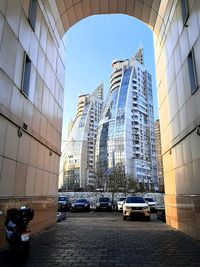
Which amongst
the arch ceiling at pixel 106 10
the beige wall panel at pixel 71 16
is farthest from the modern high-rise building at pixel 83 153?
the arch ceiling at pixel 106 10

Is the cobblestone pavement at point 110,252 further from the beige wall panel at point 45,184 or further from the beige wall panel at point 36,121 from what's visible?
the beige wall panel at point 36,121

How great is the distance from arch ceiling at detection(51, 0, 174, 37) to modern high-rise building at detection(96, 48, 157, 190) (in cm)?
5412

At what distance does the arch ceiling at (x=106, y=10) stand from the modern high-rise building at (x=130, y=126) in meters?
54.1

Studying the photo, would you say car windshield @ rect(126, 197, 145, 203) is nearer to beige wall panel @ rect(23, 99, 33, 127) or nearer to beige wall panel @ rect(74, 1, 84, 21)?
beige wall panel @ rect(23, 99, 33, 127)

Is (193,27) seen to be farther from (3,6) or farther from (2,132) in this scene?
(2,132)

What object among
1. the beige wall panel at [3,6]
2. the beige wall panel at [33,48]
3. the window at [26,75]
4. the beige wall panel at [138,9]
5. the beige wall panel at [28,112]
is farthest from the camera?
the beige wall panel at [138,9]

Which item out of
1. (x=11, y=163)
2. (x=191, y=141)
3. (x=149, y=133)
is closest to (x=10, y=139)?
(x=11, y=163)

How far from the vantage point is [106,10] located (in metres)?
17.3

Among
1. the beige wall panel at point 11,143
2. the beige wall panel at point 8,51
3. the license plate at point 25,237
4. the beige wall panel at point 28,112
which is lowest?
the license plate at point 25,237

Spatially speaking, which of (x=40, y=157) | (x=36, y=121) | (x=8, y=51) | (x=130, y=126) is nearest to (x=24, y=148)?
(x=36, y=121)

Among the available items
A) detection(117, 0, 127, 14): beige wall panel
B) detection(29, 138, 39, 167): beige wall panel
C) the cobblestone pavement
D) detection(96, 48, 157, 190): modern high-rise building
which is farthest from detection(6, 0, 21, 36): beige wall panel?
detection(96, 48, 157, 190): modern high-rise building

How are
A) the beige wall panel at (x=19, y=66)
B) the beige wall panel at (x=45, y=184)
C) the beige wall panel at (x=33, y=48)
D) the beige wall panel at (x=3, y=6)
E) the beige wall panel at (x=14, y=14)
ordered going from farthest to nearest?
the beige wall panel at (x=45, y=184) → the beige wall panel at (x=33, y=48) → the beige wall panel at (x=19, y=66) → the beige wall panel at (x=14, y=14) → the beige wall panel at (x=3, y=6)

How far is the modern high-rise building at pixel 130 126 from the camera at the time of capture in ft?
252

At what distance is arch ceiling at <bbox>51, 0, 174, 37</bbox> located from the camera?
15383mm
